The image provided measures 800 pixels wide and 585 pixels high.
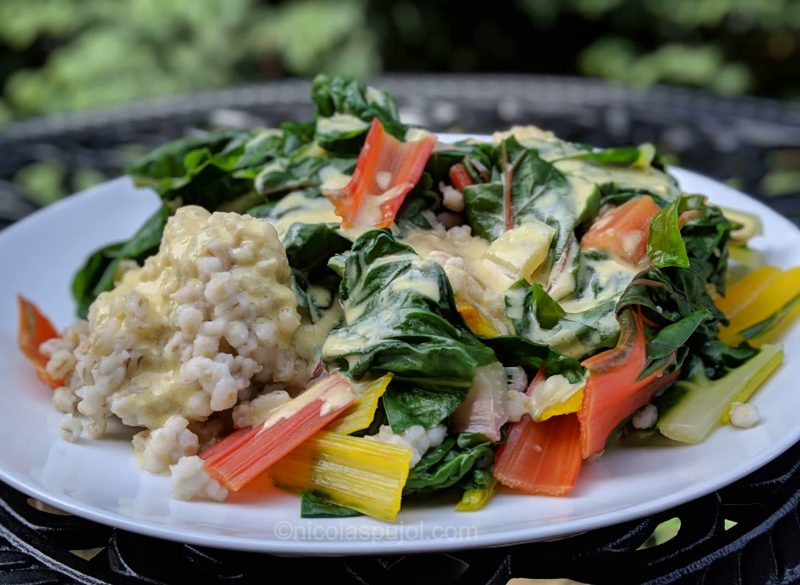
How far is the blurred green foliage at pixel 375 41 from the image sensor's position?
292 inches

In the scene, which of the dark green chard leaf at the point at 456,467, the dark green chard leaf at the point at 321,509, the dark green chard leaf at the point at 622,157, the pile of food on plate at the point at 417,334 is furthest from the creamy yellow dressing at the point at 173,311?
the dark green chard leaf at the point at 622,157

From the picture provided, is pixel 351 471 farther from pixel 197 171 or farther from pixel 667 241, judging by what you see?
pixel 197 171

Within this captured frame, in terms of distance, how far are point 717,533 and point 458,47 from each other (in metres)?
6.51

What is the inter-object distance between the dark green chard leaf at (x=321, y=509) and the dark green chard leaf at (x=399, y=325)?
377 mm

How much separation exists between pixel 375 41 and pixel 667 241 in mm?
5209

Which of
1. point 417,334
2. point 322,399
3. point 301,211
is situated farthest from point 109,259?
point 417,334

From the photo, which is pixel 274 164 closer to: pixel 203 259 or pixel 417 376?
pixel 203 259

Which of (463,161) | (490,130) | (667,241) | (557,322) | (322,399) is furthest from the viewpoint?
(490,130)

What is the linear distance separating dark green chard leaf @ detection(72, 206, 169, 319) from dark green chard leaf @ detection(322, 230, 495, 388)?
105cm

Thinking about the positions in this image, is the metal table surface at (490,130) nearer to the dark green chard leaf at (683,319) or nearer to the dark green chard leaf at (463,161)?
the dark green chard leaf at (683,319)

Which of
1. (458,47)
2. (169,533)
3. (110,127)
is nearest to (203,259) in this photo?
(169,533)

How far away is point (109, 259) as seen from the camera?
3.70m

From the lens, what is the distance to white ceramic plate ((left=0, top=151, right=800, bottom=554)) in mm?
2111

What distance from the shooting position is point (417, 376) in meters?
2.55
